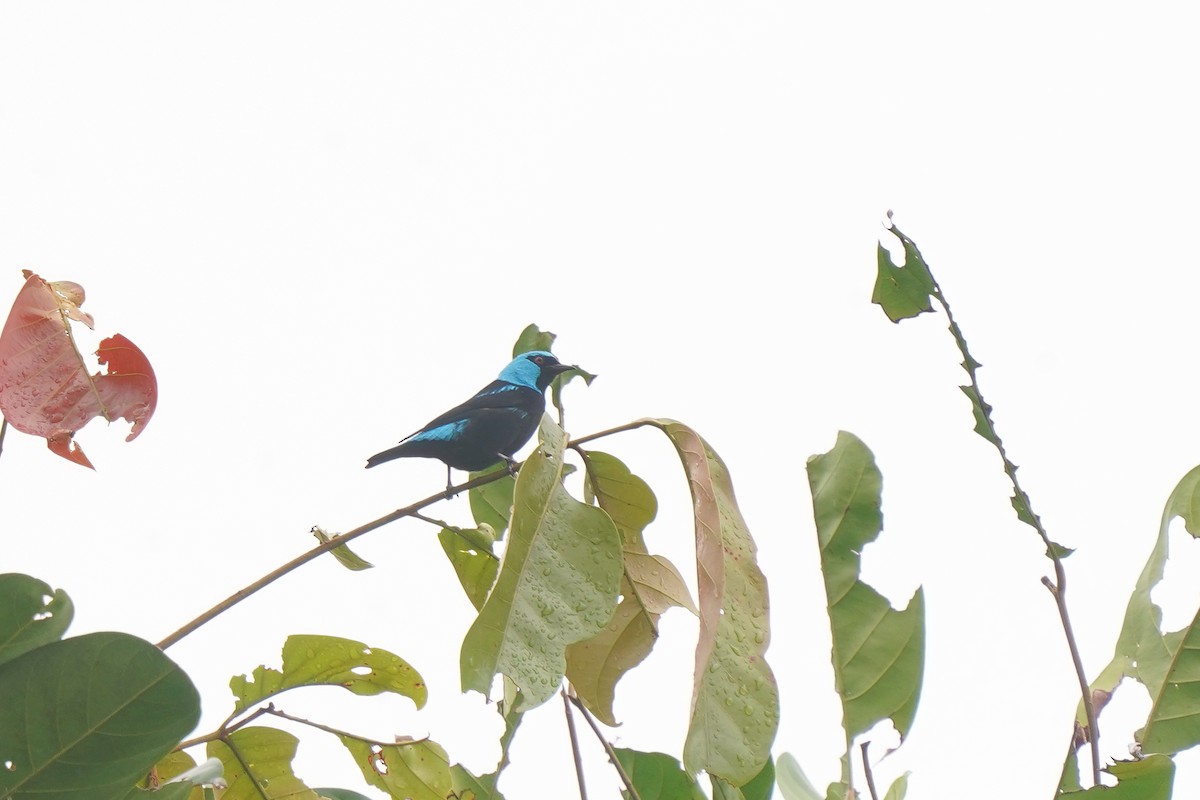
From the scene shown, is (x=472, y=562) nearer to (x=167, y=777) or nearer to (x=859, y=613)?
(x=167, y=777)

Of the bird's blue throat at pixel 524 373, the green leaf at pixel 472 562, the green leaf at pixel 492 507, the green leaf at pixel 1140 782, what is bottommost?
the green leaf at pixel 1140 782

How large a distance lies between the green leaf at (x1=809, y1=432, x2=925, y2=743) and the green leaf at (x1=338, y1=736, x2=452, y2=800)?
919 millimetres

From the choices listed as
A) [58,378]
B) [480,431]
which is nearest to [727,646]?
[58,378]

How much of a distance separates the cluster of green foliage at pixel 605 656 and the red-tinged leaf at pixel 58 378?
369 mm

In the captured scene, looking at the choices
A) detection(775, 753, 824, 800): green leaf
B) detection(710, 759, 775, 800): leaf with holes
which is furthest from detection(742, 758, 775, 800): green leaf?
detection(775, 753, 824, 800): green leaf

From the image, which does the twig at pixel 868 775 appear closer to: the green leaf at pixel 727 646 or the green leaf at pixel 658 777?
the green leaf at pixel 727 646

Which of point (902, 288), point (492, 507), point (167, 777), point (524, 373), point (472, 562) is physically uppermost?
point (524, 373)

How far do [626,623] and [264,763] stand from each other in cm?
76

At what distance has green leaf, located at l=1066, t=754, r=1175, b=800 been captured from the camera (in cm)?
157

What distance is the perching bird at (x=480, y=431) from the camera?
4176 mm

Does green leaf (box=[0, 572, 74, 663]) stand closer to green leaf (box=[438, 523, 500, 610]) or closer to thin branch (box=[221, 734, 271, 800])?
thin branch (box=[221, 734, 271, 800])

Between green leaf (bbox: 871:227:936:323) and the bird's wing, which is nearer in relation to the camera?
green leaf (bbox: 871:227:936:323)

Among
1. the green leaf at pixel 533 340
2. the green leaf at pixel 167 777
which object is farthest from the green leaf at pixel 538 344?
the green leaf at pixel 167 777

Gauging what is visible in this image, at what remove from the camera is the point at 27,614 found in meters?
1.62
